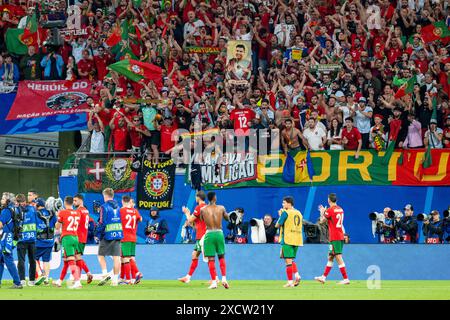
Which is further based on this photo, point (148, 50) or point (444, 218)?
point (148, 50)

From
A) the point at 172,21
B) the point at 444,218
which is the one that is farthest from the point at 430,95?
the point at 172,21

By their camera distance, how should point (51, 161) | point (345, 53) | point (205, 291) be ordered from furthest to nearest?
point (51, 161), point (345, 53), point (205, 291)

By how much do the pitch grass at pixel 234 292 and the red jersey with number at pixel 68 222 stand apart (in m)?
1.25

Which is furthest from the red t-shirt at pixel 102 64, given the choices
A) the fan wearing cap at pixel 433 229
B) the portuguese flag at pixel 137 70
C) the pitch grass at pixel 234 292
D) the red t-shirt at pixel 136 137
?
the fan wearing cap at pixel 433 229

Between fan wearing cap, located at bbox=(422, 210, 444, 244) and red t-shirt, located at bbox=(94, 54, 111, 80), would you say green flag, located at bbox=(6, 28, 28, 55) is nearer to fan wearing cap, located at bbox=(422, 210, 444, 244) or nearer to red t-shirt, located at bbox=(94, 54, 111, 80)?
red t-shirt, located at bbox=(94, 54, 111, 80)

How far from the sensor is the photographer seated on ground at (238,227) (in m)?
28.2

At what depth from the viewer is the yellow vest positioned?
23.2m

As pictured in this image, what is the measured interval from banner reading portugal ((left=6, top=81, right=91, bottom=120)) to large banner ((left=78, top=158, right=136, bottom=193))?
14.5ft

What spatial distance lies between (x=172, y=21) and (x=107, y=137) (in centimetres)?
559

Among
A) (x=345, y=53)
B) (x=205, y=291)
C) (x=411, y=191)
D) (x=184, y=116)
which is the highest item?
(x=345, y=53)

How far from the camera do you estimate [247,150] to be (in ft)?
95.4

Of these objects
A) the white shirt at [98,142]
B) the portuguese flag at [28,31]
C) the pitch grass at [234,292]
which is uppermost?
the portuguese flag at [28,31]

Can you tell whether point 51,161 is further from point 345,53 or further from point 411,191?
point 411,191

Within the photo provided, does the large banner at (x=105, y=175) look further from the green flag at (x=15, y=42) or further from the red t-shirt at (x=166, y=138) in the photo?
the green flag at (x=15, y=42)
